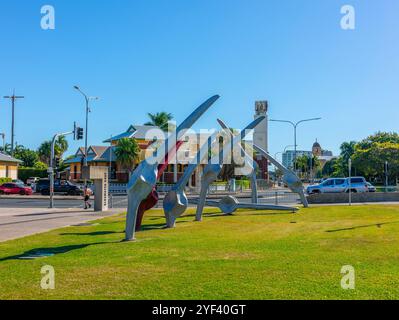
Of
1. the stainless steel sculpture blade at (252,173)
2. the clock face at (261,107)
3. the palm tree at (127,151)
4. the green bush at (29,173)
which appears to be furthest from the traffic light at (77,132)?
the clock face at (261,107)

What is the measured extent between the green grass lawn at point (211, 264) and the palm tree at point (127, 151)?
156 ft

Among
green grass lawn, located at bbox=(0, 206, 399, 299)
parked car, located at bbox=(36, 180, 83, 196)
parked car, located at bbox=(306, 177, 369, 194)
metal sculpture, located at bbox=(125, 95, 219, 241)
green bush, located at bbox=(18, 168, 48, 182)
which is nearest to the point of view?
green grass lawn, located at bbox=(0, 206, 399, 299)

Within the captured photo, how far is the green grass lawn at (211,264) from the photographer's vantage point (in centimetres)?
707

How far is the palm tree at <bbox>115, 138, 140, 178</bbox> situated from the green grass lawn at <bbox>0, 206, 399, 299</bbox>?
156ft

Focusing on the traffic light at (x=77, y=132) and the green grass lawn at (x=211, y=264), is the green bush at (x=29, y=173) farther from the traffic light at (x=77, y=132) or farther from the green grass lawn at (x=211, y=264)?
the green grass lawn at (x=211, y=264)

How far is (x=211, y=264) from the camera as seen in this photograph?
30.1ft

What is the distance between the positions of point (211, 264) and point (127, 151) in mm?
54397

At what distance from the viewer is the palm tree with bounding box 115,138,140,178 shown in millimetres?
62438

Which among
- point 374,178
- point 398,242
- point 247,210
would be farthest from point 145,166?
point 374,178

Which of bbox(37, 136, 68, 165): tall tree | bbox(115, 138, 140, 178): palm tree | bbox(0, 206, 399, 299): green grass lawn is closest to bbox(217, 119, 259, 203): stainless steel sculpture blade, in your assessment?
bbox(0, 206, 399, 299): green grass lawn

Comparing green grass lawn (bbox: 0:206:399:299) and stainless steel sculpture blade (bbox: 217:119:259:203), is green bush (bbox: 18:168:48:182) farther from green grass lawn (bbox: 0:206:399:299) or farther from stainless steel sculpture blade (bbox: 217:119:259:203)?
green grass lawn (bbox: 0:206:399:299)

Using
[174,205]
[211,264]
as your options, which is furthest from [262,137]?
[211,264]

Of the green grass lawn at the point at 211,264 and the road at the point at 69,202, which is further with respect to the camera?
the road at the point at 69,202

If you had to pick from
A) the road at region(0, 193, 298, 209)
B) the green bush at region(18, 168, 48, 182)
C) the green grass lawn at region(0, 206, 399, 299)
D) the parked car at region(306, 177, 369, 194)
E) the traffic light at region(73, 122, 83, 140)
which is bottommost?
the road at region(0, 193, 298, 209)
